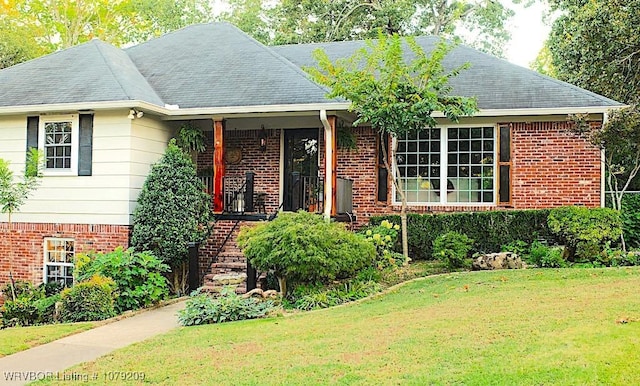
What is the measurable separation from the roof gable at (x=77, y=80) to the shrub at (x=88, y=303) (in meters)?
4.02

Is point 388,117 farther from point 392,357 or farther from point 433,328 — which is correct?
point 392,357

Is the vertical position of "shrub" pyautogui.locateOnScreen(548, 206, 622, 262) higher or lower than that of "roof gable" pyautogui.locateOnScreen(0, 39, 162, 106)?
lower

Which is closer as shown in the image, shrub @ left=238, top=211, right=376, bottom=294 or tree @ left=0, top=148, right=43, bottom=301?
shrub @ left=238, top=211, right=376, bottom=294

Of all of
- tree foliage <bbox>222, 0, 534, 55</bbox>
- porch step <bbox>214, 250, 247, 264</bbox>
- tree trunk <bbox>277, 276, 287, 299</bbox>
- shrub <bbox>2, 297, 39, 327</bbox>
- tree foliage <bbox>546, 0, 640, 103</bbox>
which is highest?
tree foliage <bbox>222, 0, 534, 55</bbox>

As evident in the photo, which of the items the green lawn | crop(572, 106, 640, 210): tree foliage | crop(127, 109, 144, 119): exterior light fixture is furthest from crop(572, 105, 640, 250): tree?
crop(127, 109, 144, 119): exterior light fixture

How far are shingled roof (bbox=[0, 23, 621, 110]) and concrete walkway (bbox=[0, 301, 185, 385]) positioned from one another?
478 centimetres

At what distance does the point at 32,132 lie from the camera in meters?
14.0

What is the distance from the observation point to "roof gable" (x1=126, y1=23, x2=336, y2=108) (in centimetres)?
1403


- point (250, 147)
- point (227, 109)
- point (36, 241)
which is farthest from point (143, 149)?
point (250, 147)

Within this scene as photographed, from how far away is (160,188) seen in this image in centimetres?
1311

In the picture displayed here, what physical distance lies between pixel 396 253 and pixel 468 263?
1.39 metres

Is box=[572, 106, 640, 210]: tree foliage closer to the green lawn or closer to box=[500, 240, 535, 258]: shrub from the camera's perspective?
box=[500, 240, 535, 258]: shrub

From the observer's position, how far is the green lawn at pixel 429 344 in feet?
19.6

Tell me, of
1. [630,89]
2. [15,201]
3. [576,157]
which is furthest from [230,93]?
[630,89]
